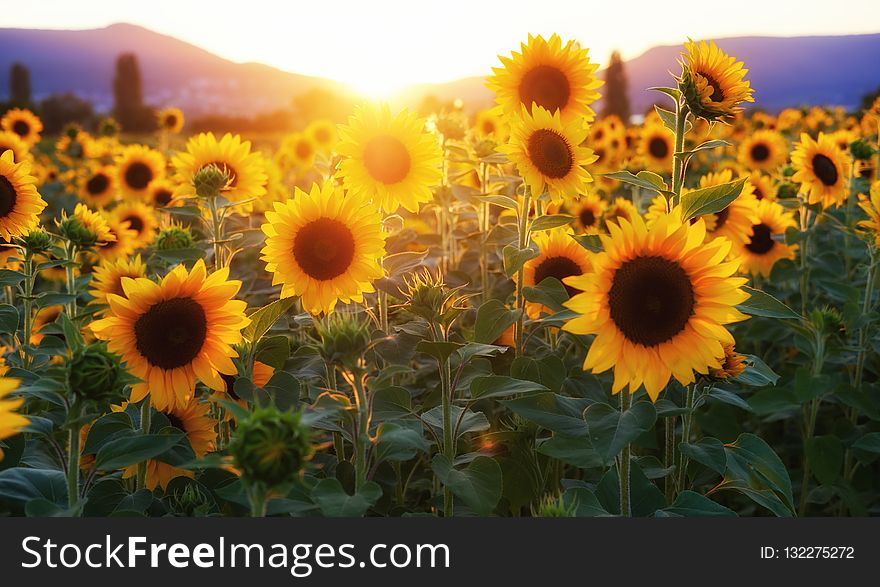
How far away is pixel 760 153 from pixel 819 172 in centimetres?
271

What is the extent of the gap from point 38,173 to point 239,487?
7.29 meters

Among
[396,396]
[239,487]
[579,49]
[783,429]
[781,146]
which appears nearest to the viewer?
[239,487]

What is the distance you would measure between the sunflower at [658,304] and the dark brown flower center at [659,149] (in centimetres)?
554

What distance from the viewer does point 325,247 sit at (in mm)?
2285

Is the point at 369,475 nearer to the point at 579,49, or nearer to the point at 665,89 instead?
the point at 665,89

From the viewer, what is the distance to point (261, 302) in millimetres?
3377

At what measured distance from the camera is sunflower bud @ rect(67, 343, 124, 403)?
153 centimetres

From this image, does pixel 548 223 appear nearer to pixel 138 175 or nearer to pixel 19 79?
pixel 138 175

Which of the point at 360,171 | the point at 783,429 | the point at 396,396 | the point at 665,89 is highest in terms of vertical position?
the point at 665,89

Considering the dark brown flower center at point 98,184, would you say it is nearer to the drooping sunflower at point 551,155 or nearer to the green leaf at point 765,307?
the drooping sunflower at point 551,155

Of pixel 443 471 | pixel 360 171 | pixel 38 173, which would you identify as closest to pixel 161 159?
pixel 38 173

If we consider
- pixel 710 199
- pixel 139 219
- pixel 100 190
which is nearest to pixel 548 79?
pixel 710 199

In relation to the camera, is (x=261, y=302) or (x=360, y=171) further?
(x=261, y=302)

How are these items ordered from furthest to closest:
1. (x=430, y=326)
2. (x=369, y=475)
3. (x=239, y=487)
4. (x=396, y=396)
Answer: (x=430, y=326)
(x=396, y=396)
(x=369, y=475)
(x=239, y=487)
